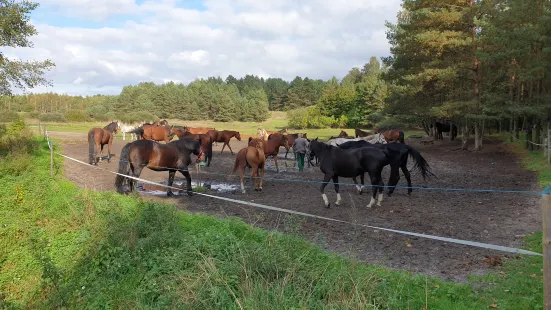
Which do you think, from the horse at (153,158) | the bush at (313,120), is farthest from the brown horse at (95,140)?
→ the bush at (313,120)

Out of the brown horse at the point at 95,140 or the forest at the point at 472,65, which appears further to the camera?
the forest at the point at 472,65

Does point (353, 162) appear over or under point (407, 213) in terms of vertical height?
over

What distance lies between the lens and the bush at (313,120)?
2427 inches

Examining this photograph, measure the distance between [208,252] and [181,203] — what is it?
14.7 feet

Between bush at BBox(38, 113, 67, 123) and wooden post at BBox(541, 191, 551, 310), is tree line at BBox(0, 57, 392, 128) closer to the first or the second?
bush at BBox(38, 113, 67, 123)

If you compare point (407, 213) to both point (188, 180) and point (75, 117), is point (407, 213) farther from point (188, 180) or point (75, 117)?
point (75, 117)

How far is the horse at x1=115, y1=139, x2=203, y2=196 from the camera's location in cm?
1074

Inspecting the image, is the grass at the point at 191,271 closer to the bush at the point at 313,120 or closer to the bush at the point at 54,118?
the bush at the point at 54,118

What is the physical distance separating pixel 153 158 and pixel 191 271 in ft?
21.2

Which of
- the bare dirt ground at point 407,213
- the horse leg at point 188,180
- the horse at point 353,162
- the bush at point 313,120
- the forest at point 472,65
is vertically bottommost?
the bare dirt ground at point 407,213

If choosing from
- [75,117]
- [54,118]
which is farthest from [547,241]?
[75,117]

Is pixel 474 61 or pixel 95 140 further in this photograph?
pixel 474 61

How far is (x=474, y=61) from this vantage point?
22969 mm

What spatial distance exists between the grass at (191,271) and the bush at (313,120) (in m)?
54.2
